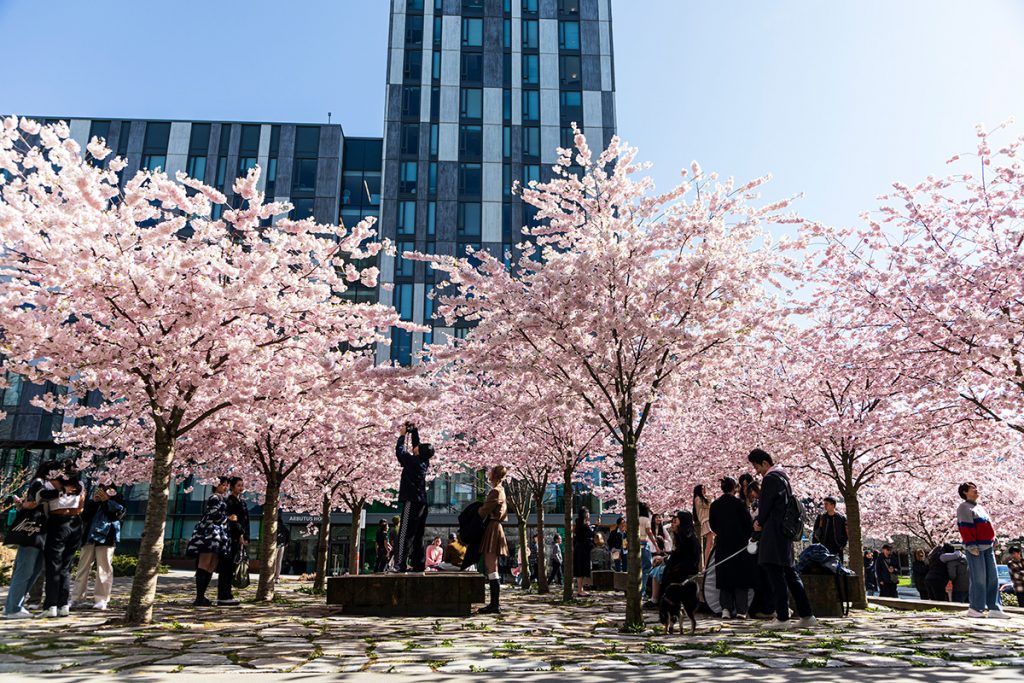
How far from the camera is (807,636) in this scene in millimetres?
7418

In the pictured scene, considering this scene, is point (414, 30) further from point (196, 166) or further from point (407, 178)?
point (196, 166)

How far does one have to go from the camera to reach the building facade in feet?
147

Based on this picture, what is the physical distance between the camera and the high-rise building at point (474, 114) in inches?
1758

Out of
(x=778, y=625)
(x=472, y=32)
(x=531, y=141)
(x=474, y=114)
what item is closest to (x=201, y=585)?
(x=778, y=625)

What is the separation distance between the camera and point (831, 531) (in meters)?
11.6

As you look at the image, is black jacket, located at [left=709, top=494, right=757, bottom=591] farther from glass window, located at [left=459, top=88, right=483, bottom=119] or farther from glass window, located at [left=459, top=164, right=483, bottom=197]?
glass window, located at [left=459, top=88, right=483, bottom=119]

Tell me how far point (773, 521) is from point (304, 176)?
147 feet

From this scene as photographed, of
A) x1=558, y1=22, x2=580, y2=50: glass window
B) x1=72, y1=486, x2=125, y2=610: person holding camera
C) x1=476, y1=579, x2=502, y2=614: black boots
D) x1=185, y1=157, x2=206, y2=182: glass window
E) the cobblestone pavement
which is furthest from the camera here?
x1=558, y1=22, x2=580, y2=50: glass window

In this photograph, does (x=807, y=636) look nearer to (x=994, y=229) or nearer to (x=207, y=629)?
(x=207, y=629)

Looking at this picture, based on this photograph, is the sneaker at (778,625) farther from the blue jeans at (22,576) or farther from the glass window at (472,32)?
the glass window at (472,32)

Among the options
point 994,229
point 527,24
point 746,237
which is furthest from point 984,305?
point 527,24

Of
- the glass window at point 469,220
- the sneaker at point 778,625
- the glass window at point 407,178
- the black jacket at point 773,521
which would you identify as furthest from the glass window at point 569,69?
the sneaker at point 778,625

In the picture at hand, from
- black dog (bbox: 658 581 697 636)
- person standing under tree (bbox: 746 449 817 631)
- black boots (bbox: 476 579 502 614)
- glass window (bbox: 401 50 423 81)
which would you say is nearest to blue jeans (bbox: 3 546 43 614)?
black boots (bbox: 476 579 502 614)

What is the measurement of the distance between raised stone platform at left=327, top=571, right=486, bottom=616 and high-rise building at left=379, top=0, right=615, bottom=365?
33.2m
